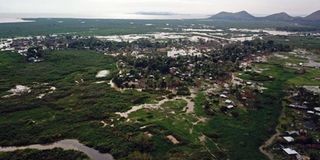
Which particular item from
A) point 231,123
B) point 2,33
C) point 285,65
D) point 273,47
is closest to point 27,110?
point 231,123

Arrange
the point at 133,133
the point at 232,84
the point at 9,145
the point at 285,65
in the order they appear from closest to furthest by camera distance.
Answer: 1. the point at 9,145
2. the point at 133,133
3. the point at 232,84
4. the point at 285,65

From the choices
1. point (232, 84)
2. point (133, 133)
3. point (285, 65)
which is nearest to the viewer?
point (133, 133)

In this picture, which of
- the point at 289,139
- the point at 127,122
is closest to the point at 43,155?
the point at 127,122

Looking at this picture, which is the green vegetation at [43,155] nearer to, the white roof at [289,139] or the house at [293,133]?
the white roof at [289,139]

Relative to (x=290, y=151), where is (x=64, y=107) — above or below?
below

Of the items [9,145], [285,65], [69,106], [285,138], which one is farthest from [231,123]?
[285,65]

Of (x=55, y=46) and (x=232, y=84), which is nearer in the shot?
(x=232, y=84)

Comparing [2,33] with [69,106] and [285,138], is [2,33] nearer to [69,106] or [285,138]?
[69,106]

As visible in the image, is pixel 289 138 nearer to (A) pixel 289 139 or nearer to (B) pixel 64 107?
(A) pixel 289 139
